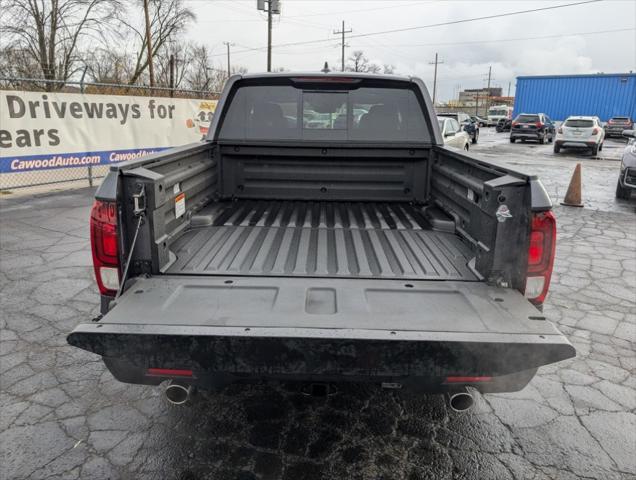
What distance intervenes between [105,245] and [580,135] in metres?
22.2

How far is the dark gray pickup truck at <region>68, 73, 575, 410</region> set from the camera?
1.89m

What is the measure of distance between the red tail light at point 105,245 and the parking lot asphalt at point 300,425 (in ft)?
3.10

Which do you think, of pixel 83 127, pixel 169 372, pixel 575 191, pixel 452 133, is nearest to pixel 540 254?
pixel 169 372

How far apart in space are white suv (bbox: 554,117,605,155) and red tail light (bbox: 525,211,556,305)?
20908mm

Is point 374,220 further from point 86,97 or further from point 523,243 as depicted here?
point 86,97

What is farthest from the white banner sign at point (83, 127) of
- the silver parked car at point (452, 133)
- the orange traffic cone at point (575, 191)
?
the orange traffic cone at point (575, 191)

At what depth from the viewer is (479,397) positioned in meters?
3.21

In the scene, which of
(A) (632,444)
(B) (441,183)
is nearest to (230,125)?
(B) (441,183)

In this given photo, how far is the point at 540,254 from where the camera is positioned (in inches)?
92.3

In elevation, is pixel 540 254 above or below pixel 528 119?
below

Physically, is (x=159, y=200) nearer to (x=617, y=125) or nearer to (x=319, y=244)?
(x=319, y=244)

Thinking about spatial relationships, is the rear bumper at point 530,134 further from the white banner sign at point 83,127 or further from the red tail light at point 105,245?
the red tail light at point 105,245

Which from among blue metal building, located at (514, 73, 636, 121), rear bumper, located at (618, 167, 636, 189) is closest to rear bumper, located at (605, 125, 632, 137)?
blue metal building, located at (514, 73, 636, 121)

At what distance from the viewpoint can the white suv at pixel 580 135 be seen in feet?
65.7
